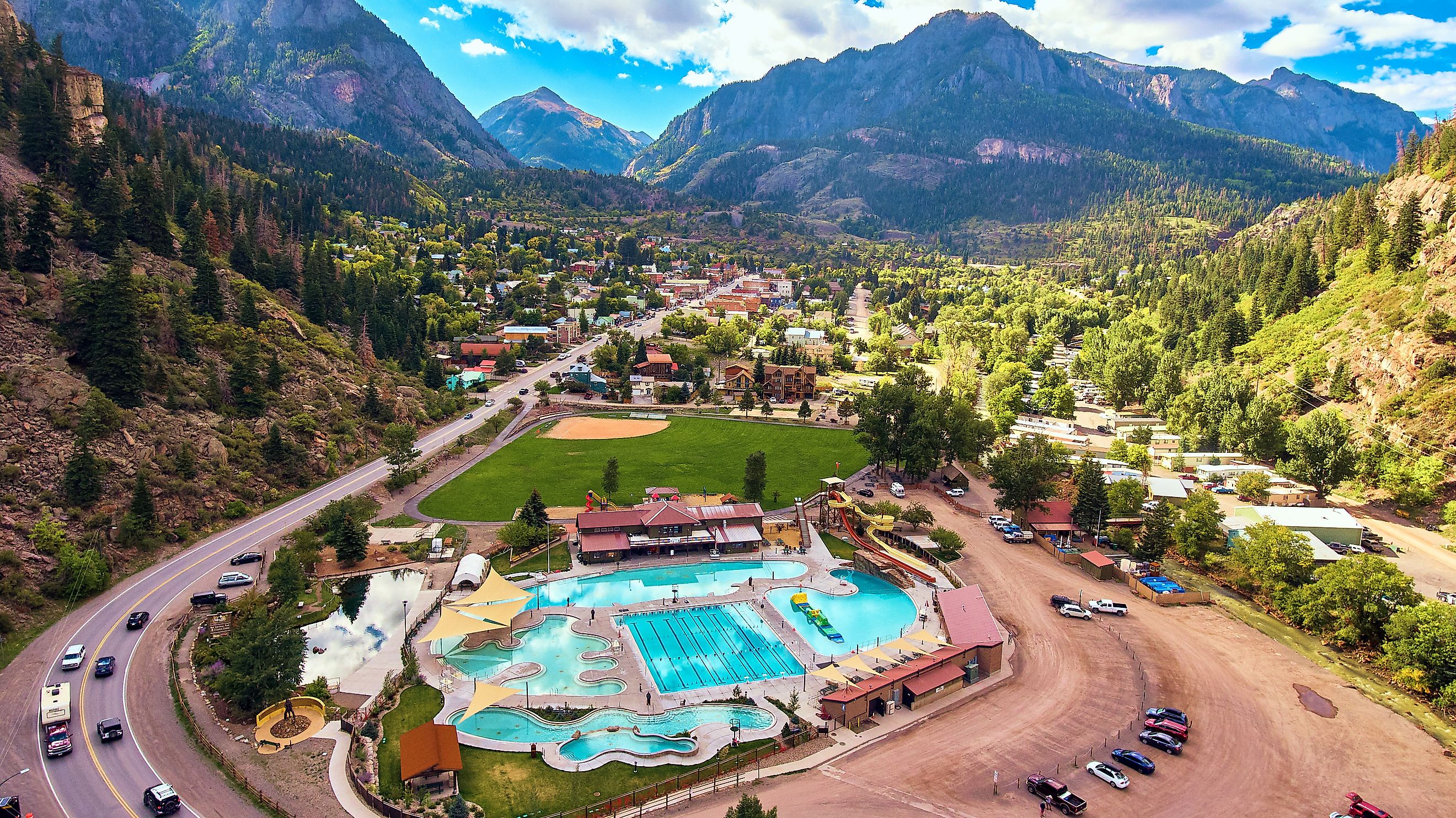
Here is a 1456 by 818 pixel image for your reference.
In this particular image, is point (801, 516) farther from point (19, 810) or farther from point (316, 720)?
point (19, 810)

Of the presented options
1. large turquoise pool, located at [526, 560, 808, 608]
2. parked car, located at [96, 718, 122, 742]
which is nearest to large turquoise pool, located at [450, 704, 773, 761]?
large turquoise pool, located at [526, 560, 808, 608]

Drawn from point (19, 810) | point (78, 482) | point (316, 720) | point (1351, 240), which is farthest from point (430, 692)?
point (1351, 240)

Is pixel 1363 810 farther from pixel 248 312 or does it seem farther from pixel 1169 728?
pixel 248 312

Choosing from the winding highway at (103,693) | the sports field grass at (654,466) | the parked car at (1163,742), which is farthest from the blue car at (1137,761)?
the sports field grass at (654,466)

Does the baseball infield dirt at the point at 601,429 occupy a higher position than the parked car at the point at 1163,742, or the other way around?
the baseball infield dirt at the point at 601,429

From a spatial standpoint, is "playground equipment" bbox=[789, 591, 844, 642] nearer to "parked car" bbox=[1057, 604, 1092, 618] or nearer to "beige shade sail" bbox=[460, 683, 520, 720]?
"parked car" bbox=[1057, 604, 1092, 618]

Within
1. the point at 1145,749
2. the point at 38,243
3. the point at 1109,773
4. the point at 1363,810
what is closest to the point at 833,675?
the point at 1109,773

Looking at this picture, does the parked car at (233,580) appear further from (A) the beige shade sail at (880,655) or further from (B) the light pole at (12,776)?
(A) the beige shade sail at (880,655)
